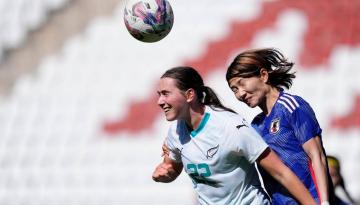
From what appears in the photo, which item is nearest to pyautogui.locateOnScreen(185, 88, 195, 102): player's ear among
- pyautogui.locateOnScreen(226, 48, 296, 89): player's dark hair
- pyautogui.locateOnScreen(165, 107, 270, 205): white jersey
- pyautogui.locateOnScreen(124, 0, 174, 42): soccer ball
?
pyautogui.locateOnScreen(165, 107, 270, 205): white jersey

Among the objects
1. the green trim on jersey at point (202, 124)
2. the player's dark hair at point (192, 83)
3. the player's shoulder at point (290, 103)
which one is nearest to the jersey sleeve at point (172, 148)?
the green trim on jersey at point (202, 124)

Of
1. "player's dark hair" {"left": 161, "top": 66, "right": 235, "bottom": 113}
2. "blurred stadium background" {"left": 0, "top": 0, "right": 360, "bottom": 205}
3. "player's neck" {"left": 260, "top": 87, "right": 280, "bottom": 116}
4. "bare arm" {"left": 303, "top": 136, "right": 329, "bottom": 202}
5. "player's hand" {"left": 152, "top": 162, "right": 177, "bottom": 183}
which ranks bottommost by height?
"bare arm" {"left": 303, "top": 136, "right": 329, "bottom": 202}

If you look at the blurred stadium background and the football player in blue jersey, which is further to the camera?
the blurred stadium background

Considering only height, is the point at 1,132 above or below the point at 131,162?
above

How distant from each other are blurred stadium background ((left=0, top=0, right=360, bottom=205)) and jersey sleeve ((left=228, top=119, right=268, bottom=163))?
Answer: 18.9 feet

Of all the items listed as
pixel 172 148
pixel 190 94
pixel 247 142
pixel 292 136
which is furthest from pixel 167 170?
pixel 292 136

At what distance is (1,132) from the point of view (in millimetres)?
13211

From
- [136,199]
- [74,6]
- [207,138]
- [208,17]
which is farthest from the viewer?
[74,6]

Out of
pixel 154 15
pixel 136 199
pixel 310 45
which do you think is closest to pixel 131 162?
pixel 136 199

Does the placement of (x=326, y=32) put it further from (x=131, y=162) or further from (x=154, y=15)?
(x=154, y=15)

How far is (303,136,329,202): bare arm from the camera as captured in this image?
4938 millimetres

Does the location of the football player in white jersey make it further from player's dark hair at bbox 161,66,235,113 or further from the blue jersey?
the blue jersey

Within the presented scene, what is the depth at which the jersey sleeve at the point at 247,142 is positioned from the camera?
4.94 metres

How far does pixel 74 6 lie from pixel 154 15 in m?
8.56
